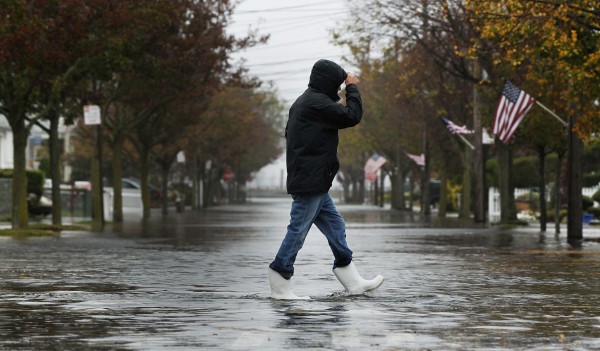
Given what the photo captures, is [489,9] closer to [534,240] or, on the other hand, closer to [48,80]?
[534,240]

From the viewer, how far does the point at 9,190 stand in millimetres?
46688

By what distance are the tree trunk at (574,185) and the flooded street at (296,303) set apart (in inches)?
281

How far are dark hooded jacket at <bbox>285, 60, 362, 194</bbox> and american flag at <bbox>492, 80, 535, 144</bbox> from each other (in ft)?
74.5

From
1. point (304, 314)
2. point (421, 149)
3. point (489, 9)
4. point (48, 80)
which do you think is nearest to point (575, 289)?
point (304, 314)

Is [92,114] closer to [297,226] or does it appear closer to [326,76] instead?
[326,76]

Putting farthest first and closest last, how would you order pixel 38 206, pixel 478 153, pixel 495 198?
pixel 495 198 < pixel 478 153 < pixel 38 206

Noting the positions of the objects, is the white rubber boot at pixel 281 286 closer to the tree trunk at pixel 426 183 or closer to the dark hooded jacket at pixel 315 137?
the dark hooded jacket at pixel 315 137

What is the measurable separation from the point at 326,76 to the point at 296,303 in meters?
2.13

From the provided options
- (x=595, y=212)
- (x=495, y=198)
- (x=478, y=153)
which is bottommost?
(x=595, y=212)

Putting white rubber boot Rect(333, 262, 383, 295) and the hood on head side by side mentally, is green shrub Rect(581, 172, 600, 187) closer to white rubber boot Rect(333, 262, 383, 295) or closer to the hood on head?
white rubber boot Rect(333, 262, 383, 295)

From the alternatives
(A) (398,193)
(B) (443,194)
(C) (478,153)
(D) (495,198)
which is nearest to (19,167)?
(C) (478,153)

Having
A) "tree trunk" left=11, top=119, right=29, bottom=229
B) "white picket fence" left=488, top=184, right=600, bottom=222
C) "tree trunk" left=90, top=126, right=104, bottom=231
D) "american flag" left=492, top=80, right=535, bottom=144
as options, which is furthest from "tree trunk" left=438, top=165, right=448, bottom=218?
"tree trunk" left=11, top=119, right=29, bottom=229

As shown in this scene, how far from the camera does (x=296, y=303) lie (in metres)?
12.7

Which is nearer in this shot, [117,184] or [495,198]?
[117,184]
